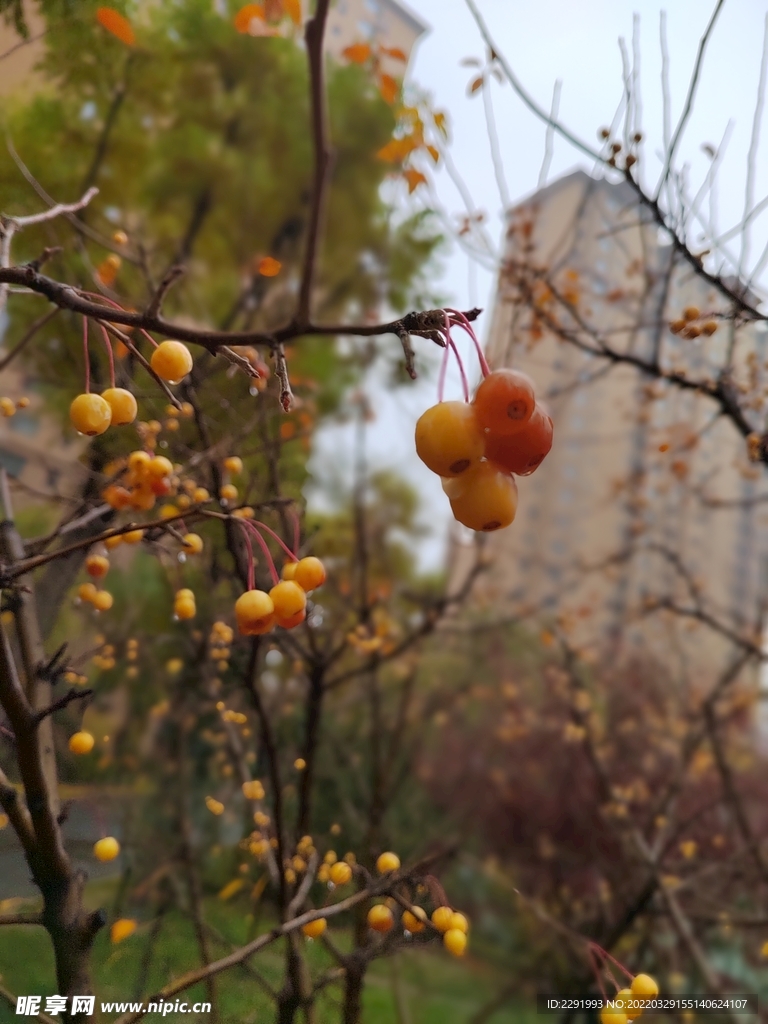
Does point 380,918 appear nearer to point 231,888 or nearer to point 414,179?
point 231,888

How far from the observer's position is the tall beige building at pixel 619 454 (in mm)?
1297

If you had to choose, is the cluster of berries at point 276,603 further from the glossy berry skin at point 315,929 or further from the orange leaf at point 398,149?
the orange leaf at point 398,149

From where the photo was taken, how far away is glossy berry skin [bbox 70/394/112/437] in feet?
1.55

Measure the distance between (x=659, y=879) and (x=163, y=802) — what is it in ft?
3.27

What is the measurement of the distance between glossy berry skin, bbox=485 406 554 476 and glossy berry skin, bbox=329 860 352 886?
0.55 m

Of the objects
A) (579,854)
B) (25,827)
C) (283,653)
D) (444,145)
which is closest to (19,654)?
(25,827)

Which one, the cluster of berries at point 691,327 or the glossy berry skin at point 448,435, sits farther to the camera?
the cluster of berries at point 691,327

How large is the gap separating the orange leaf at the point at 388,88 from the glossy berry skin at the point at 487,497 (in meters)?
1.18

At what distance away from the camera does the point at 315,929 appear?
72 cm

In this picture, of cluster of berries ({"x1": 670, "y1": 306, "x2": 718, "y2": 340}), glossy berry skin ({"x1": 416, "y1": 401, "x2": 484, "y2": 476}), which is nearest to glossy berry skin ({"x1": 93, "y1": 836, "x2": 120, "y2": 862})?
glossy berry skin ({"x1": 416, "y1": 401, "x2": 484, "y2": 476})

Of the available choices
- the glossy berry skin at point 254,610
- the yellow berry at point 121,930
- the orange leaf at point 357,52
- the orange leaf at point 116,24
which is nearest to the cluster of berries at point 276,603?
the glossy berry skin at point 254,610

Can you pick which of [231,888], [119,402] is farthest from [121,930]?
[119,402]

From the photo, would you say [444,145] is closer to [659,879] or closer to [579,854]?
[659,879]

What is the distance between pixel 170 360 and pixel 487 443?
24 centimetres
